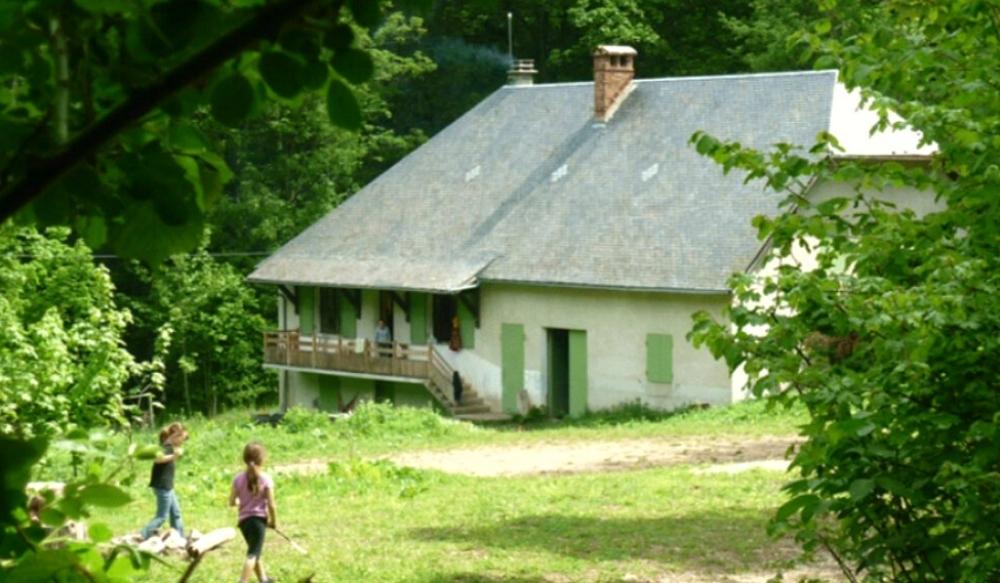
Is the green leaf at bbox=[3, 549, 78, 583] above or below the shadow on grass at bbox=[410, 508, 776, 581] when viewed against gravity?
above

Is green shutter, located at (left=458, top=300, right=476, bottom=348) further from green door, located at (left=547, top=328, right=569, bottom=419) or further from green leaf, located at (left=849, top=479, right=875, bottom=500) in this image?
green leaf, located at (left=849, top=479, right=875, bottom=500)

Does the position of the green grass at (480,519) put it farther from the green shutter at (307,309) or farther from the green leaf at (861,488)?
the green shutter at (307,309)

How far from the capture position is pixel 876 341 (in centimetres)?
563

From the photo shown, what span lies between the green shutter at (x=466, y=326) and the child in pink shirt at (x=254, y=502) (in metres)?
20.9

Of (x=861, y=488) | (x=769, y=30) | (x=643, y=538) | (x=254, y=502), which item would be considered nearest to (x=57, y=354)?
(x=643, y=538)

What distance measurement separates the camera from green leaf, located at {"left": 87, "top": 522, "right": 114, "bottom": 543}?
1.77 metres

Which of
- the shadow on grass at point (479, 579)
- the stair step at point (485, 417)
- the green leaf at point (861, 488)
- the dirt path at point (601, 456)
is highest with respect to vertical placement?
the green leaf at point (861, 488)

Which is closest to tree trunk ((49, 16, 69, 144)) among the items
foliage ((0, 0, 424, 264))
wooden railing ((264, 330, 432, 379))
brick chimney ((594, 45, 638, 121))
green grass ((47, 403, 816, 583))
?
foliage ((0, 0, 424, 264))

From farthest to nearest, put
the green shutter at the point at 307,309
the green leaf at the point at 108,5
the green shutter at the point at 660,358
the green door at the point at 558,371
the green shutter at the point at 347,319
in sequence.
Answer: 1. the green shutter at the point at 307,309
2. the green shutter at the point at 347,319
3. the green door at the point at 558,371
4. the green shutter at the point at 660,358
5. the green leaf at the point at 108,5

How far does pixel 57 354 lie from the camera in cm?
1994

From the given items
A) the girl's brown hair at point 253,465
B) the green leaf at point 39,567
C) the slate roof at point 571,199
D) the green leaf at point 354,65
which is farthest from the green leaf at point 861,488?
the slate roof at point 571,199

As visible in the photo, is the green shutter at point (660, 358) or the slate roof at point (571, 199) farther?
the slate roof at point (571, 199)

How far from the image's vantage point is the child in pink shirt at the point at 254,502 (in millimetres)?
12109

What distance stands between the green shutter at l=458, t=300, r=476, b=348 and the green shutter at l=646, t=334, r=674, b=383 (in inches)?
166
